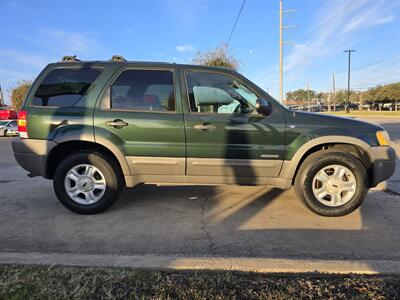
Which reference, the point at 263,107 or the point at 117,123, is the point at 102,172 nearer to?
the point at 117,123

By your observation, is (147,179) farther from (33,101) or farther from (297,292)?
(297,292)

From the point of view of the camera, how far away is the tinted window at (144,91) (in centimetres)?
418

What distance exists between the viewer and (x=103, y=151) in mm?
4246

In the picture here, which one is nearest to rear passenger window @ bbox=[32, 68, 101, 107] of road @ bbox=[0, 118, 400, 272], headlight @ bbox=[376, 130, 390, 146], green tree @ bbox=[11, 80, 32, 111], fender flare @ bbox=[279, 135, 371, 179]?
road @ bbox=[0, 118, 400, 272]

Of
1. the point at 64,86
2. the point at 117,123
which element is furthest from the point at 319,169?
the point at 64,86

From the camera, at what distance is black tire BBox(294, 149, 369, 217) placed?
13.3ft

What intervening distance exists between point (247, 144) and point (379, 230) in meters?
1.87

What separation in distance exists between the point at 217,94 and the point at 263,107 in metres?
0.67

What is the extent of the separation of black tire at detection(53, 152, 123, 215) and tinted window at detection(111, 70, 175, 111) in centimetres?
75

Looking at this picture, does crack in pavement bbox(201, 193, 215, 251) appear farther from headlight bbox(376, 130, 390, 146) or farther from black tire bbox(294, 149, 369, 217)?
headlight bbox(376, 130, 390, 146)

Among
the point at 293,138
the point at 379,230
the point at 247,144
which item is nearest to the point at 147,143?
the point at 247,144

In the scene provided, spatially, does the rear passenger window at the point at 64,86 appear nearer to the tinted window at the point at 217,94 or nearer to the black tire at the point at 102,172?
the black tire at the point at 102,172

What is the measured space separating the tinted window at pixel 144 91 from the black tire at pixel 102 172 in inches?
29.5

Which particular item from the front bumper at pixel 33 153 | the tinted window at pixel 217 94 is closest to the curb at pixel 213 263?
the front bumper at pixel 33 153
